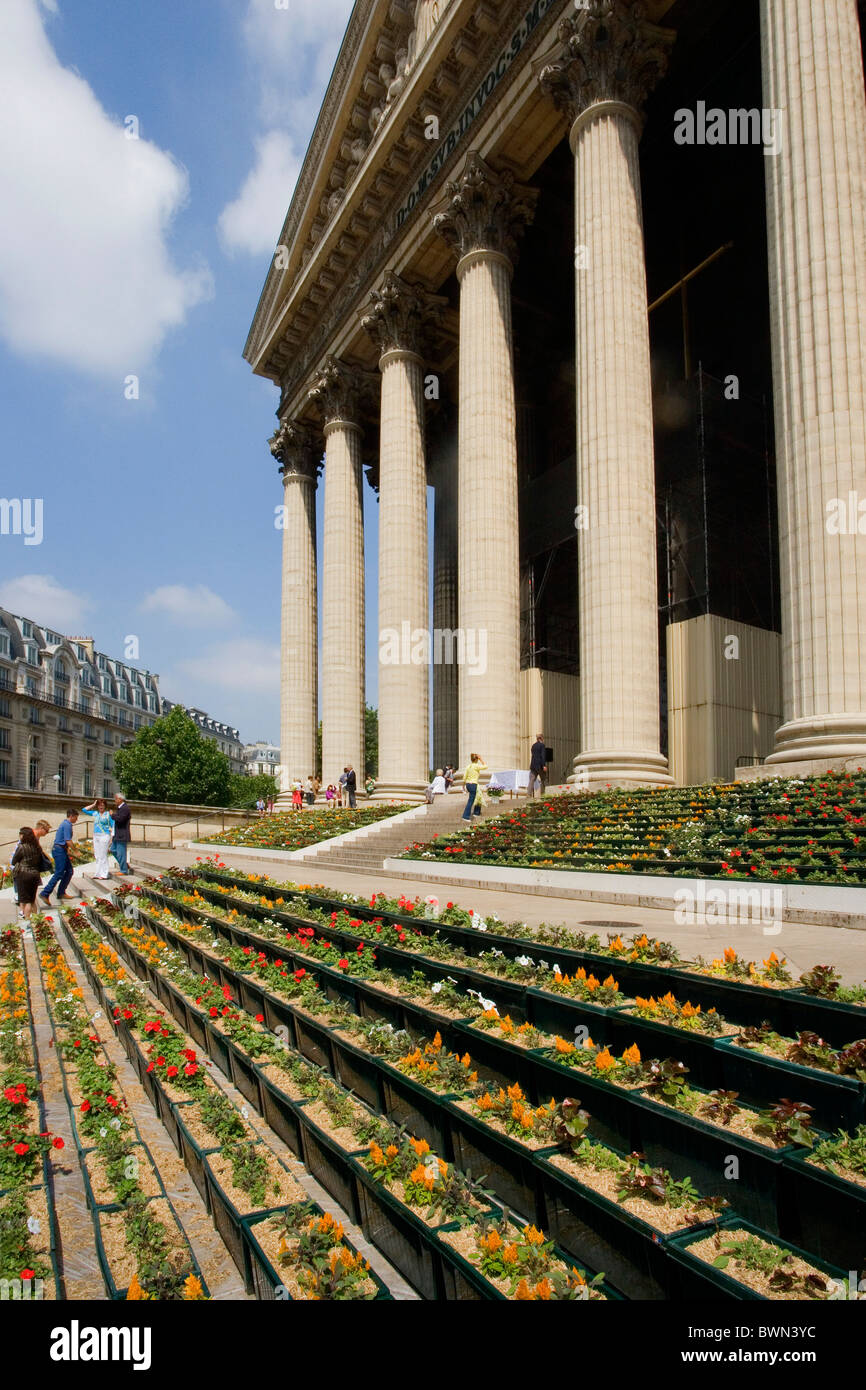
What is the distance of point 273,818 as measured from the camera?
3547 cm

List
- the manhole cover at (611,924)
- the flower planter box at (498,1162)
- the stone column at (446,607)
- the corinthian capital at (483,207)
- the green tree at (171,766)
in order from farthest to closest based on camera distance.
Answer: the green tree at (171,766), the stone column at (446,607), the corinthian capital at (483,207), the manhole cover at (611,924), the flower planter box at (498,1162)

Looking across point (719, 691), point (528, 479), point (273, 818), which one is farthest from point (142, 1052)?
point (528, 479)

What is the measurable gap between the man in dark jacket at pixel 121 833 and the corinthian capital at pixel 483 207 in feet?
68.3

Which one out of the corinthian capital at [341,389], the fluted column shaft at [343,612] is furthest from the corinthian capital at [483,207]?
the fluted column shaft at [343,612]

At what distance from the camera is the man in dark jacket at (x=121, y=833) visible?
2127cm

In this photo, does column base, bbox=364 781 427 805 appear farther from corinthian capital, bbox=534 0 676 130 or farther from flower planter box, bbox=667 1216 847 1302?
flower planter box, bbox=667 1216 847 1302

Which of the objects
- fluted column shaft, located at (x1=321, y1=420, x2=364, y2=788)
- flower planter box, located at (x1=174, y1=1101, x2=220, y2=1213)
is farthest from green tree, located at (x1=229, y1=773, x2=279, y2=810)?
flower planter box, located at (x1=174, y1=1101, x2=220, y2=1213)

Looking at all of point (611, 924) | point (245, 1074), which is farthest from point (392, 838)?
point (245, 1074)

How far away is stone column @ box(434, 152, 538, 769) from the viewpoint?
2594 centimetres

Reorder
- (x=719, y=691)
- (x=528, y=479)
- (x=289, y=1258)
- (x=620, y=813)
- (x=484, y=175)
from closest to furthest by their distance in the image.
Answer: (x=289, y=1258) → (x=620, y=813) → (x=719, y=691) → (x=484, y=175) → (x=528, y=479)

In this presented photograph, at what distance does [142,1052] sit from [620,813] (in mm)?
12532

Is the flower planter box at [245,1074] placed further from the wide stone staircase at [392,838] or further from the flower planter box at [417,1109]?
the wide stone staircase at [392,838]

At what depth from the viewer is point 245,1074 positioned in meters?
5.97

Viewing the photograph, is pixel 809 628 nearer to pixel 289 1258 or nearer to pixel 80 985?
pixel 80 985
